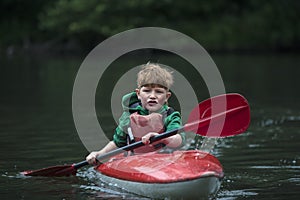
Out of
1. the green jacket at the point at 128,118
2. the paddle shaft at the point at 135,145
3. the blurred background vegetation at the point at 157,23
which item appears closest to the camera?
the paddle shaft at the point at 135,145

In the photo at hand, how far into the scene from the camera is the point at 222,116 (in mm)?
6430

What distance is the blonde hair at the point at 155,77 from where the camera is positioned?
21.0 feet

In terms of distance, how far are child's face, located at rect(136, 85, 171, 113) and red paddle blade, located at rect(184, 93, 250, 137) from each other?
1.06 ft

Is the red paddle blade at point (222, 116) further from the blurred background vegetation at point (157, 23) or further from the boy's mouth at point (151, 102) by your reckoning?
the blurred background vegetation at point (157, 23)

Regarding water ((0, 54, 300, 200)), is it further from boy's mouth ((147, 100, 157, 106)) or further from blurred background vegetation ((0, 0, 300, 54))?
blurred background vegetation ((0, 0, 300, 54))

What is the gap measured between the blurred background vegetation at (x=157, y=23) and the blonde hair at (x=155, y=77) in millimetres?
29086

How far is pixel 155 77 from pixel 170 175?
974mm

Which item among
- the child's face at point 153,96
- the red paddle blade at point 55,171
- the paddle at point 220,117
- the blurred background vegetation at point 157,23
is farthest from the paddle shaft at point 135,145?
the blurred background vegetation at point 157,23

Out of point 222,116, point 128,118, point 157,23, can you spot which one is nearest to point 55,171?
point 128,118

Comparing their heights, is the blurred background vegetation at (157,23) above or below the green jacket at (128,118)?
above

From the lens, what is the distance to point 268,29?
36.2 metres

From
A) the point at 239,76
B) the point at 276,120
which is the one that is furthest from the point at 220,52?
the point at 276,120

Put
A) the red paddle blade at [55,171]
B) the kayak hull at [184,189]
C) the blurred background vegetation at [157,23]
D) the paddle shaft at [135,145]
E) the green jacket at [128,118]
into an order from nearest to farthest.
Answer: the kayak hull at [184,189], the paddle shaft at [135,145], the green jacket at [128,118], the red paddle blade at [55,171], the blurred background vegetation at [157,23]

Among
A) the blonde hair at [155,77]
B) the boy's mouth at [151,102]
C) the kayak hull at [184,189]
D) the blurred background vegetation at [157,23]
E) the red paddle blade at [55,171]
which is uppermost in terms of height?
the blurred background vegetation at [157,23]
